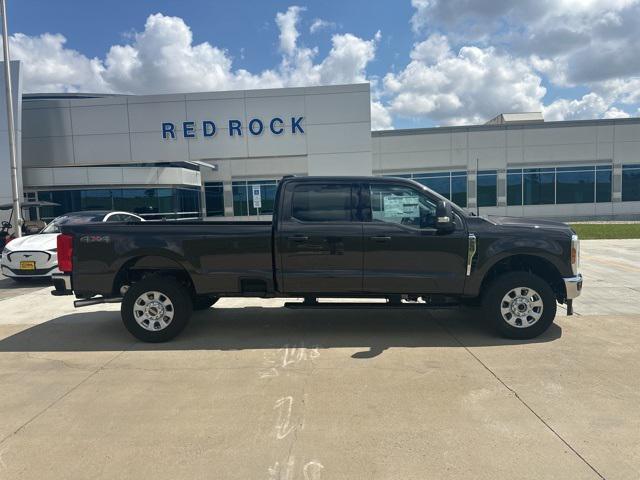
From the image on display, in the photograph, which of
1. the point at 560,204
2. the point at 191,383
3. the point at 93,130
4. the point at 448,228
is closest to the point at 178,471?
the point at 191,383

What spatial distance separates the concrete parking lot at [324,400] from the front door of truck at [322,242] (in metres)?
0.75

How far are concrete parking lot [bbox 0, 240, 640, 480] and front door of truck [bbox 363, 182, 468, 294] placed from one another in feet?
2.33

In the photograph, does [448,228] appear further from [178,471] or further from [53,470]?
[53,470]

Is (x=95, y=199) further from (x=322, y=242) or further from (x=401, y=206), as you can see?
(x=401, y=206)

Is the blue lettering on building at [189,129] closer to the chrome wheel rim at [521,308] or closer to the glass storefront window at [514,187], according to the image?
the chrome wheel rim at [521,308]

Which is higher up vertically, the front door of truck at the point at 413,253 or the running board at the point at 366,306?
the front door of truck at the point at 413,253

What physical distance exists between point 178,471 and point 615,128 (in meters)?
34.0

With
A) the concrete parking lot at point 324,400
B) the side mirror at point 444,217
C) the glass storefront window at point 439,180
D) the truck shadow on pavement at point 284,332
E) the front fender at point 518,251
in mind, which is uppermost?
the glass storefront window at point 439,180

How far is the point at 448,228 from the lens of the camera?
5449 millimetres

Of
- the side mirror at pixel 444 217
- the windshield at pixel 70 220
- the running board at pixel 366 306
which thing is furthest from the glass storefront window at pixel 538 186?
the side mirror at pixel 444 217

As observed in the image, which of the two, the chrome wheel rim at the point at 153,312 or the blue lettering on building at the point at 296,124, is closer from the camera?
the chrome wheel rim at the point at 153,312

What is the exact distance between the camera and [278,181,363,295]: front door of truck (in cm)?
559

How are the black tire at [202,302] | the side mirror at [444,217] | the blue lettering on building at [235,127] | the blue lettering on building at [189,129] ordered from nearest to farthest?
the side mirror at [444,217] < the black tire at [202,302] < the blue lettering on building at [235,127] < the blue lettering on building at [189,129]

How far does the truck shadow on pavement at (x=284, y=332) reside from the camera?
5605 mm
